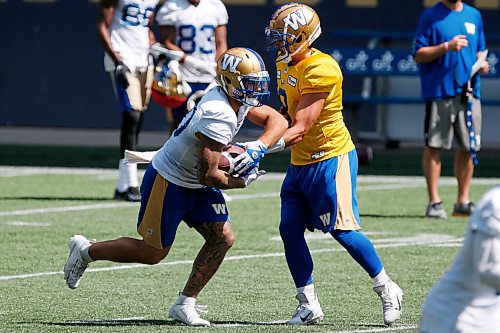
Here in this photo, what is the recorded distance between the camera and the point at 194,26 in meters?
13.0

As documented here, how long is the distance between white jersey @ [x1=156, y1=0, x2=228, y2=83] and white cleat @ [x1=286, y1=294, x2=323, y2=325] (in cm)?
597

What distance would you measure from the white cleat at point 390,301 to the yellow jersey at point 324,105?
2.65 ft

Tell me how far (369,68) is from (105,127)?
5.14 m

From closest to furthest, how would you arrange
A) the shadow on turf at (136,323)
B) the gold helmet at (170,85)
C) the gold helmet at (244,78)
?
the gold helmet at (244,78), the shadow on turf at (136,323), the gold helmet at (170,85)

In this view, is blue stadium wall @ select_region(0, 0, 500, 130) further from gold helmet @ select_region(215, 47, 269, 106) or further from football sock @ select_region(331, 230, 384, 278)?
gold helmet @ select_region(215, 47, 269, 106)

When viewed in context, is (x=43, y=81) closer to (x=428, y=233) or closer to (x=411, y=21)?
(x=411, y=21)

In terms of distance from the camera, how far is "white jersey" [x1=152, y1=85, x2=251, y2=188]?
685cm

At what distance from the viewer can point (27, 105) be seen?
21234mm

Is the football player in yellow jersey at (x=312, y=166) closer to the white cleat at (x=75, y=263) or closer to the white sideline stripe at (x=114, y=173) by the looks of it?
the white cleat at (x=75, y=263)

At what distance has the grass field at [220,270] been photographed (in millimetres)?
7355

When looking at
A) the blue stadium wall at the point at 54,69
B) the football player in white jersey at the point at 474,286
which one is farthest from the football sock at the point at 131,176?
the football player in white jersey at the point at 474,286

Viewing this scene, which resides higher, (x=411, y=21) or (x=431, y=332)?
(x=431, y=332)

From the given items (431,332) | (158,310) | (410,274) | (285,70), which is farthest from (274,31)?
(431,332)

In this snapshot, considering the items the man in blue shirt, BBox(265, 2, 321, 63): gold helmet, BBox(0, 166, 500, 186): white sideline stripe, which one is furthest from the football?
BBox(0, 166, 500, 186): white sideline stripe
